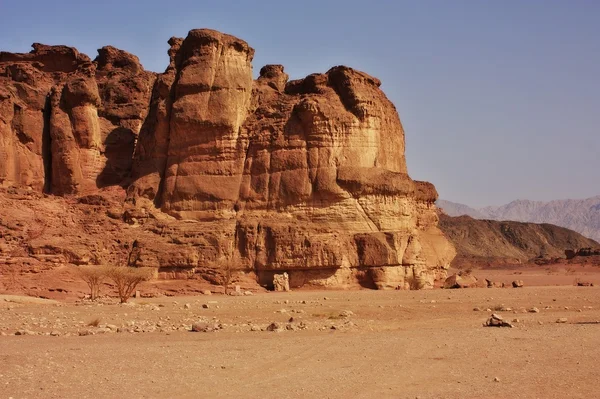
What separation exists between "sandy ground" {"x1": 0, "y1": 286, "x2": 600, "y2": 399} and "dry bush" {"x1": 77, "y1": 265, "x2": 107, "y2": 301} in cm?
658

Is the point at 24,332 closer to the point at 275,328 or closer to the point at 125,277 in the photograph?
the point at 275,328

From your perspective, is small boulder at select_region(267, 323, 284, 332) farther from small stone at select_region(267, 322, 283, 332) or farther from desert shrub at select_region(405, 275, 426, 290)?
desert shrub at select_region(405, 275, 426, 290)

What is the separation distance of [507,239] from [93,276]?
10089 cm

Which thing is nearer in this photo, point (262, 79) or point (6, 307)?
point (6, 307)

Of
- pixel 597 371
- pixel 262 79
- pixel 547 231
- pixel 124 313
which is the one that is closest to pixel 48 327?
pixel 124 313

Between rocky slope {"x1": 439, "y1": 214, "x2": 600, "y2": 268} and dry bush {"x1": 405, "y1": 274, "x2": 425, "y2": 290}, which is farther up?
rocky slope {"x1": 439, "y1": 214, "x2": 600, "y2": 268}

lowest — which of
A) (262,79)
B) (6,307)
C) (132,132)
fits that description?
(6,307)

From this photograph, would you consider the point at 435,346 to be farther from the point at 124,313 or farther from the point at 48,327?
the point at 124,313

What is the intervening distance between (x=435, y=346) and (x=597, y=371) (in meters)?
3.57

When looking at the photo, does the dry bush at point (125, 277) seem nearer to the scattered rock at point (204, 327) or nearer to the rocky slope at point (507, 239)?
the scattered rock at point (204, 327)

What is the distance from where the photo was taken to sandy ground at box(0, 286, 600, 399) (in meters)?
10.3

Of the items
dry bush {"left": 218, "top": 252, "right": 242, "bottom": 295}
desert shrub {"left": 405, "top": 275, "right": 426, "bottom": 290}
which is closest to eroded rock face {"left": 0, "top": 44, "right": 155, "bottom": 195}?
dry bush {"left": 218, "top": 252, "right": 242, "bottom": 295}

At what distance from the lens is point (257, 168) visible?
126 ft

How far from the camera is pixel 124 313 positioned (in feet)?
73.0
